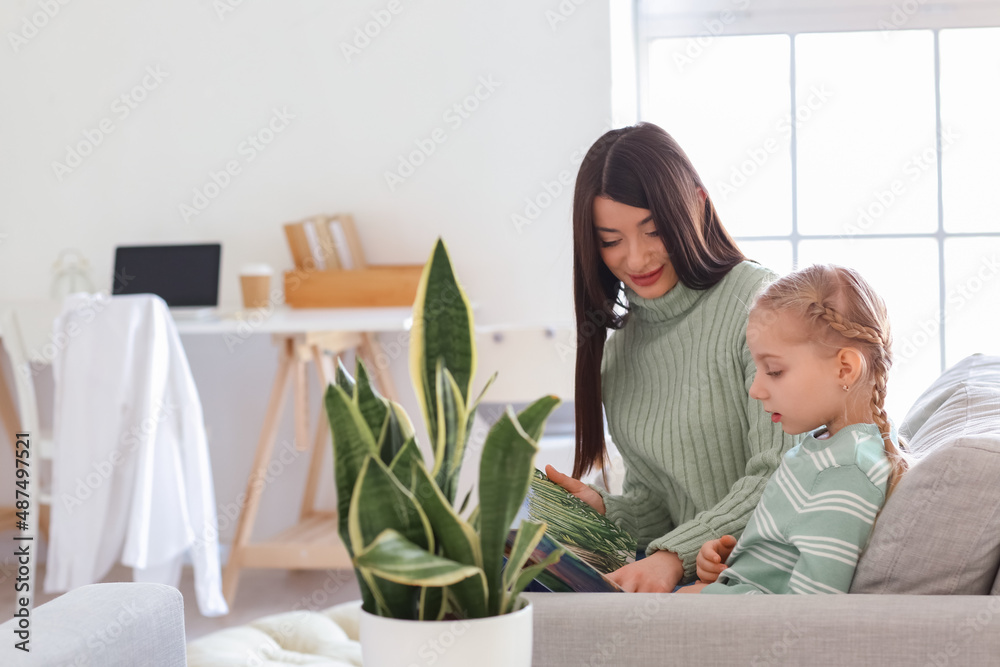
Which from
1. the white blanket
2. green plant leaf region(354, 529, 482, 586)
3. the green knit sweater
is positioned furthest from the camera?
the white blanket

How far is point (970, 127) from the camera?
9.98 ft

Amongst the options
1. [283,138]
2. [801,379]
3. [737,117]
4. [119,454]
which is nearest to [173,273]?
[283,138]

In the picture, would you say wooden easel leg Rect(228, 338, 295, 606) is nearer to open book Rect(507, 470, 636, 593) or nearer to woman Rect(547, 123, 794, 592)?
woman Rect(547, 123, 794, 592)

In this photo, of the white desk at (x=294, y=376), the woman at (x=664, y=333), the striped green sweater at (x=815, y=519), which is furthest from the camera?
the white desk at (x=294, y=376)

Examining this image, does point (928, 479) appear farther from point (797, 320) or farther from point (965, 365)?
point (965, 365)

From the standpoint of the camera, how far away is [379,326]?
2.64 m

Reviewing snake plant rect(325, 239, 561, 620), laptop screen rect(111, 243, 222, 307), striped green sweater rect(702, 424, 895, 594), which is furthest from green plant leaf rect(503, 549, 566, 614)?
laptop screen rect(111, 243, 222, 307)

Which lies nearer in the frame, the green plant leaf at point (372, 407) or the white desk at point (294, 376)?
the green plant leaf at point (372, 407)

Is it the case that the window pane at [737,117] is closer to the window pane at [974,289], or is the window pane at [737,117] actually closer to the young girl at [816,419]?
the window pane at [974,289]

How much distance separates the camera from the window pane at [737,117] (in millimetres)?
3131

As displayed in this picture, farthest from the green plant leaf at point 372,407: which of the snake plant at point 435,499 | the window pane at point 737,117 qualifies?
the window pane at point 737,117

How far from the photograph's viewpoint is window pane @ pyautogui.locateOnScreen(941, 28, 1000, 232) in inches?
118

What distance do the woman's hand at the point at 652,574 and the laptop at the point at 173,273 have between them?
220 centimetres

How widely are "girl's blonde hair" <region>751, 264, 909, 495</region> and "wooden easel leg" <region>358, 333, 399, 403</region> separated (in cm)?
207
